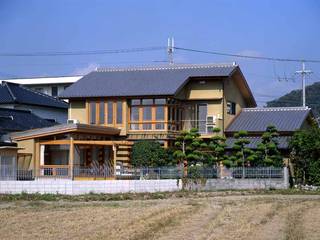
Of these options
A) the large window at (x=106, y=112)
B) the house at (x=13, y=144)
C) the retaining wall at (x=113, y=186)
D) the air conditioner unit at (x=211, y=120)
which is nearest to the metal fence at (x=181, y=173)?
the house at (x=13, y=144)

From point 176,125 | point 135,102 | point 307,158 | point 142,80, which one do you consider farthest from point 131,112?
point 307,158

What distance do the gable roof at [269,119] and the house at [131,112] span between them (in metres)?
0.61

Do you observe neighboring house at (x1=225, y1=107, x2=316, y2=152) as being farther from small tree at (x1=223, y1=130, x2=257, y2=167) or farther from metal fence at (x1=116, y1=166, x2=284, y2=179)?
metal fence at (x1=116, y1=166, x2=284, y2=179)

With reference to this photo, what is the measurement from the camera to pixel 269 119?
3581 centimetres

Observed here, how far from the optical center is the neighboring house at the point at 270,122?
33.7 meters

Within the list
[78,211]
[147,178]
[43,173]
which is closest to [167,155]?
[147,178]

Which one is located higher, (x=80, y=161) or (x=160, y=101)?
(x=160, y=101)

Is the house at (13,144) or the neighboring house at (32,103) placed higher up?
the neighboring house at (32,103)

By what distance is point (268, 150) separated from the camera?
2944 cm

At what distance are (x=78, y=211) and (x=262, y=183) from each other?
11.6 m

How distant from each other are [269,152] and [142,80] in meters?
9.93

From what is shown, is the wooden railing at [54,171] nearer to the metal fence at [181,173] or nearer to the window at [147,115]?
the metal fence at [181,173]

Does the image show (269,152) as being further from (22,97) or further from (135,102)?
(22,97)

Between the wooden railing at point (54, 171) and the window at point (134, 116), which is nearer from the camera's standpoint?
the wooden railing at point (54, 171)
